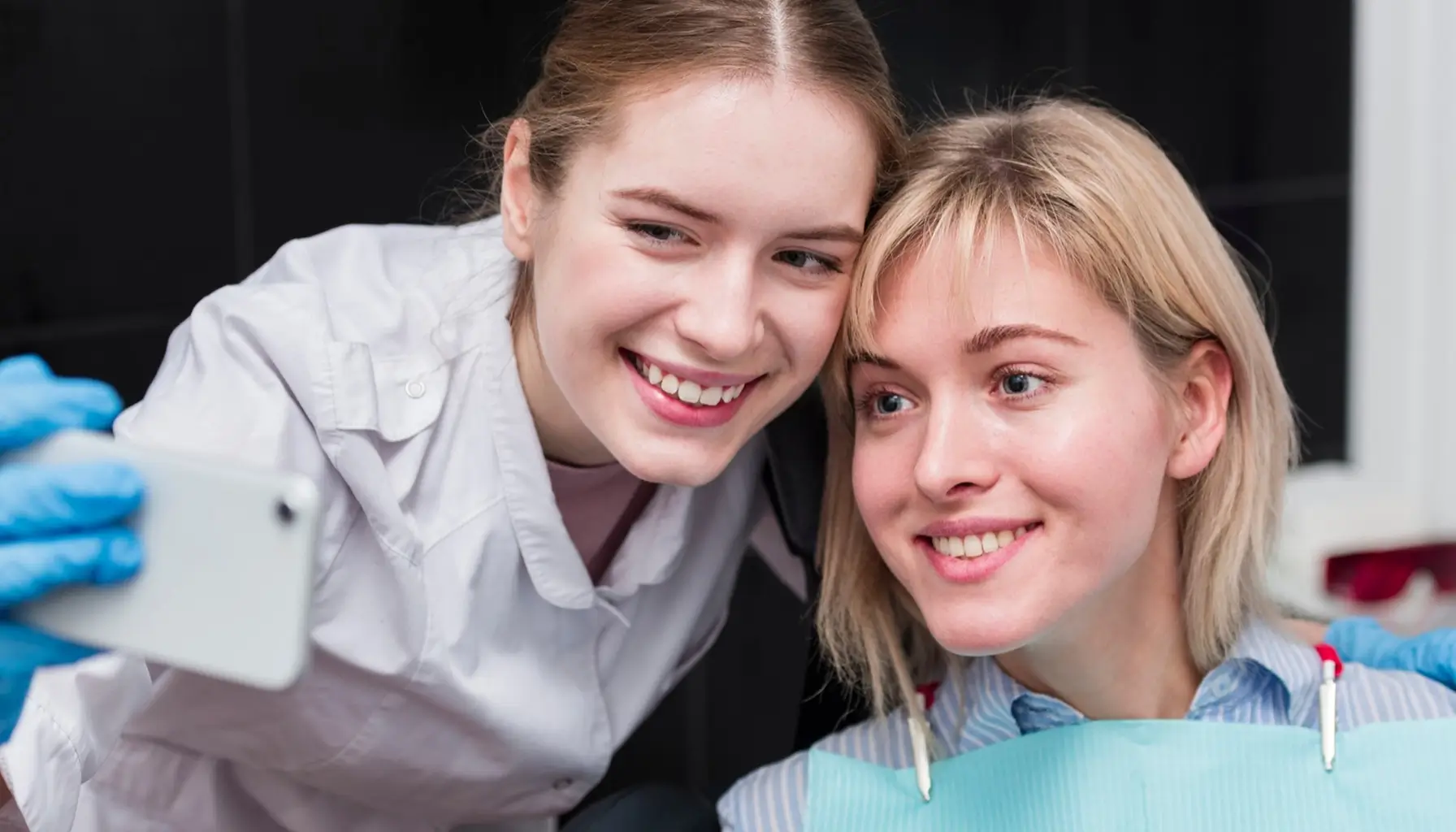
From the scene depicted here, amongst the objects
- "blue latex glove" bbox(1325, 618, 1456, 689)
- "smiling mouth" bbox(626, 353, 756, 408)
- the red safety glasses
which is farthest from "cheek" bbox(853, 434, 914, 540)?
the red safety glasses

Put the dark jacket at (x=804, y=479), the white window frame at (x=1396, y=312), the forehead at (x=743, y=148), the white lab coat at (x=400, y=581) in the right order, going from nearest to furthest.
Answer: the forehead at (x=743, y=148) → the white lab coat at (x=400, y=581) → the dark jacket at (x=804, y=479) → the white window frame at (x=1396, y=312)

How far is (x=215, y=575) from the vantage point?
0.89m

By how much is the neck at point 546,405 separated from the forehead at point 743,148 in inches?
8.8

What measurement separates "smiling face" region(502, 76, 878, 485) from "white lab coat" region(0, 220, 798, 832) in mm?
139

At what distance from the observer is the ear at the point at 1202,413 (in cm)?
137

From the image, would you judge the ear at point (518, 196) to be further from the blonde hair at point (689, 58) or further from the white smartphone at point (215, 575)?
the white smartphone at point (215, 575)

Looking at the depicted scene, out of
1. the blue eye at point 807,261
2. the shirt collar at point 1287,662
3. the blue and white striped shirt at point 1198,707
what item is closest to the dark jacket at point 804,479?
the blue and white striped shirt at point 1198,707

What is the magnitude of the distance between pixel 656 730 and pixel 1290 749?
112 centimetres

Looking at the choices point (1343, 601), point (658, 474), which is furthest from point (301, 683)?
point (1343, 601)

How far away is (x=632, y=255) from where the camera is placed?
1.28 meters

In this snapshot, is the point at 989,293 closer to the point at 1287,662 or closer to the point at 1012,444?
the point at 1012,444

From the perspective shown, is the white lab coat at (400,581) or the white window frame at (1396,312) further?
the white window frame at (1396,312)

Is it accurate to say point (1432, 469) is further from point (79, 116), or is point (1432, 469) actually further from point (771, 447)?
point (79, 116)

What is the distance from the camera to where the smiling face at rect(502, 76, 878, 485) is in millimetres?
1250
